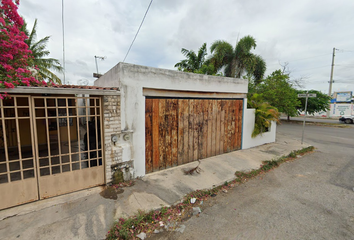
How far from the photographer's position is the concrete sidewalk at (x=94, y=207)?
112 inches

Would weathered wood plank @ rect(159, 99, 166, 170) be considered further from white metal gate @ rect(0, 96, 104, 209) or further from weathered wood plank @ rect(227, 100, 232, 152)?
weathered wood plank @ rect(227, 100, 232, 152)

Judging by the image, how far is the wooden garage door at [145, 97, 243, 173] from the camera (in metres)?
5.04

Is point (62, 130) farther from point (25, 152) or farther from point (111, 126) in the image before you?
point (111, 126)

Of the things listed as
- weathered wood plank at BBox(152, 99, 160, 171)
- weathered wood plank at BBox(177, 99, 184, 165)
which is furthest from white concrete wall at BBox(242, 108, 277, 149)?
weathered wood plank at BBox(152, 99, 160, 171)

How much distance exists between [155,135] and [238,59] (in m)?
12.8

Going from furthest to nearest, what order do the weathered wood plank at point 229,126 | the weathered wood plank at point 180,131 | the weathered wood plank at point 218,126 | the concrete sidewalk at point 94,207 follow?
1. the weathered wood plank at point 229,126
2. the weathered wood plank at point 218,126
3. the weathered wood plank at point 180,131
4. the concrete sidewalk at point 94,207

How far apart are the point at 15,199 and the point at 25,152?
419cm

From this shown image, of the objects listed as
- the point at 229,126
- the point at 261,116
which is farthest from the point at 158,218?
the point at 261,116

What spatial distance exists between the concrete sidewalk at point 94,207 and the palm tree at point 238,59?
11.8 metres

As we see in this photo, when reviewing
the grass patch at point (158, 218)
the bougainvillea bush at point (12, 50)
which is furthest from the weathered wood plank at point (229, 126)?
the bougainvillea bush at point (12, 50)

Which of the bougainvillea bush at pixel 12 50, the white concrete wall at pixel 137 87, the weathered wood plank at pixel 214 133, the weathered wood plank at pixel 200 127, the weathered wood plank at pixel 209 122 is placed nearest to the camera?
the bougainvillea bush at pixel 12 50

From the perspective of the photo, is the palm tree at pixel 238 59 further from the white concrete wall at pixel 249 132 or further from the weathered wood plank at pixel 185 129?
the weathered wood plank at pixel 185 129

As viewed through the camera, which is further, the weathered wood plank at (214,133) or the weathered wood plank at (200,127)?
the weathered wood plank at (214,133)

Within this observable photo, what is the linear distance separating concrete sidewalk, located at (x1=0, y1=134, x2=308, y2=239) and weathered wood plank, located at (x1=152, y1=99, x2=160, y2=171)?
1.13ft
